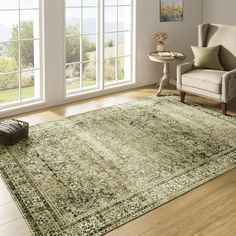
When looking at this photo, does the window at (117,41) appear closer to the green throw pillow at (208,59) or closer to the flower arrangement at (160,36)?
the flower arrangement at (160,36)

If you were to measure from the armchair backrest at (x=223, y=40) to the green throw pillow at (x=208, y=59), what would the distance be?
0.11 meters

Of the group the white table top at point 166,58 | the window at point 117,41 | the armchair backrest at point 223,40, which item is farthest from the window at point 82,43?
the armchair backrest at point 223,40

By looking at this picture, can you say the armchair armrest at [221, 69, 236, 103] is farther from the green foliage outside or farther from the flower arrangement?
the green foliage outside

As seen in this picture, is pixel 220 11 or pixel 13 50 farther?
pixel 220 11

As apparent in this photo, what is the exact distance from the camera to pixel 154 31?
633cm

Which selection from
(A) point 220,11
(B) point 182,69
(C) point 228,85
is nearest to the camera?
(C) point 228,85

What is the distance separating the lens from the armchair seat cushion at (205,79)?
5012 millimetres

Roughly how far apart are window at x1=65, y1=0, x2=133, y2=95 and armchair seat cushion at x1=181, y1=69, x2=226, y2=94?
1.20 m

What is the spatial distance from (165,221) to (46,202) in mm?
930

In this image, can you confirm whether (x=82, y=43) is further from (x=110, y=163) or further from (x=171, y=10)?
(x=110, y=163)

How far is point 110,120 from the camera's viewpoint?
4887mm

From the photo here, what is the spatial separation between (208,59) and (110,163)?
2479 mm

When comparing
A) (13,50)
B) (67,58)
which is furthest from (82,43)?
(13,50)

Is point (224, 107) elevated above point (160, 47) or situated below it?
below
